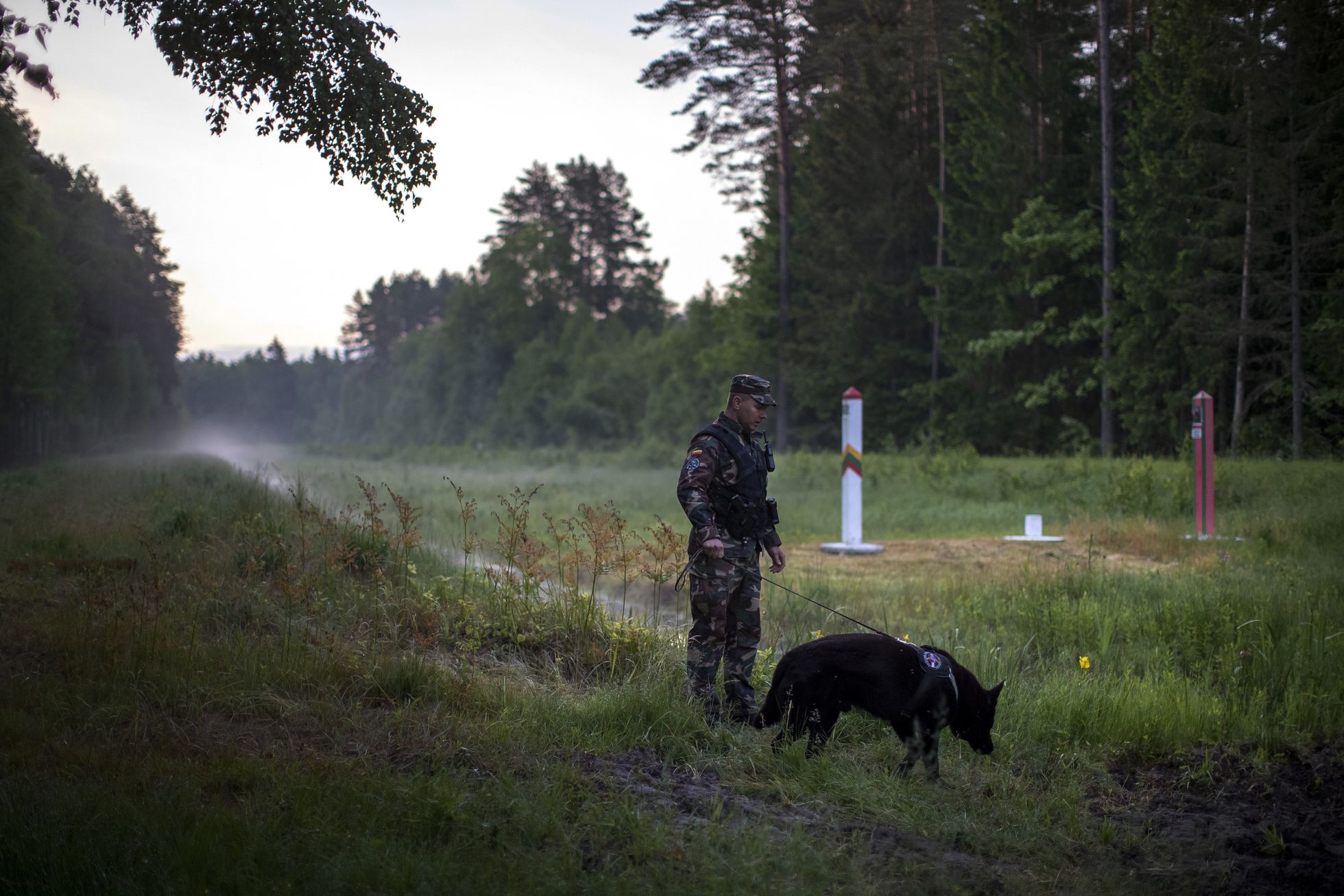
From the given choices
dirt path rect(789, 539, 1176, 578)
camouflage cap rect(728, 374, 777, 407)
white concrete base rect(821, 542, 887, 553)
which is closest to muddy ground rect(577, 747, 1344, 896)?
camouflage cap rect(728, 374, 777, 407)

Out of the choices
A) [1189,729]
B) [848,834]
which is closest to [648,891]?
[848,834]

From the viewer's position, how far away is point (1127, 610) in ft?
27.6

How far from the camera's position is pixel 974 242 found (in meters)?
32.4

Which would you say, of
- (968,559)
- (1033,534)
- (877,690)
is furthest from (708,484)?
(1033,534)

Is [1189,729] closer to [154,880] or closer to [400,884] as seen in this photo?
[400,884]

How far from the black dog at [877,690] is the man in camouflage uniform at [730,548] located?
0.72m

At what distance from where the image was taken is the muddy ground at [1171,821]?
4.27 m

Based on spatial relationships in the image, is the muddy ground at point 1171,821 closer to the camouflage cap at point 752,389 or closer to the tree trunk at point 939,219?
the camouflage cap at point 752,389

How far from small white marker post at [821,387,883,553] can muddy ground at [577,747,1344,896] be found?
7.75 metres

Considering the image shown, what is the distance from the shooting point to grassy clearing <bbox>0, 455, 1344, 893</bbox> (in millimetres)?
4047

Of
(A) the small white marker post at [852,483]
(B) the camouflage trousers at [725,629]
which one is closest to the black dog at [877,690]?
(B) the camouflage trousers at [725,629]

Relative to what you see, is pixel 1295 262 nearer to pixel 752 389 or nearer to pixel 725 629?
pixel 752 389

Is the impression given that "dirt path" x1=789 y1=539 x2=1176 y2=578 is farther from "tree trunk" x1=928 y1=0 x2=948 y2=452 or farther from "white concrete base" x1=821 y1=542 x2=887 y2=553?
"tree trunk" x1=928 y1=0 x2=948 y2=452

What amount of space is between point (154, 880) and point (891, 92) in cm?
3559
